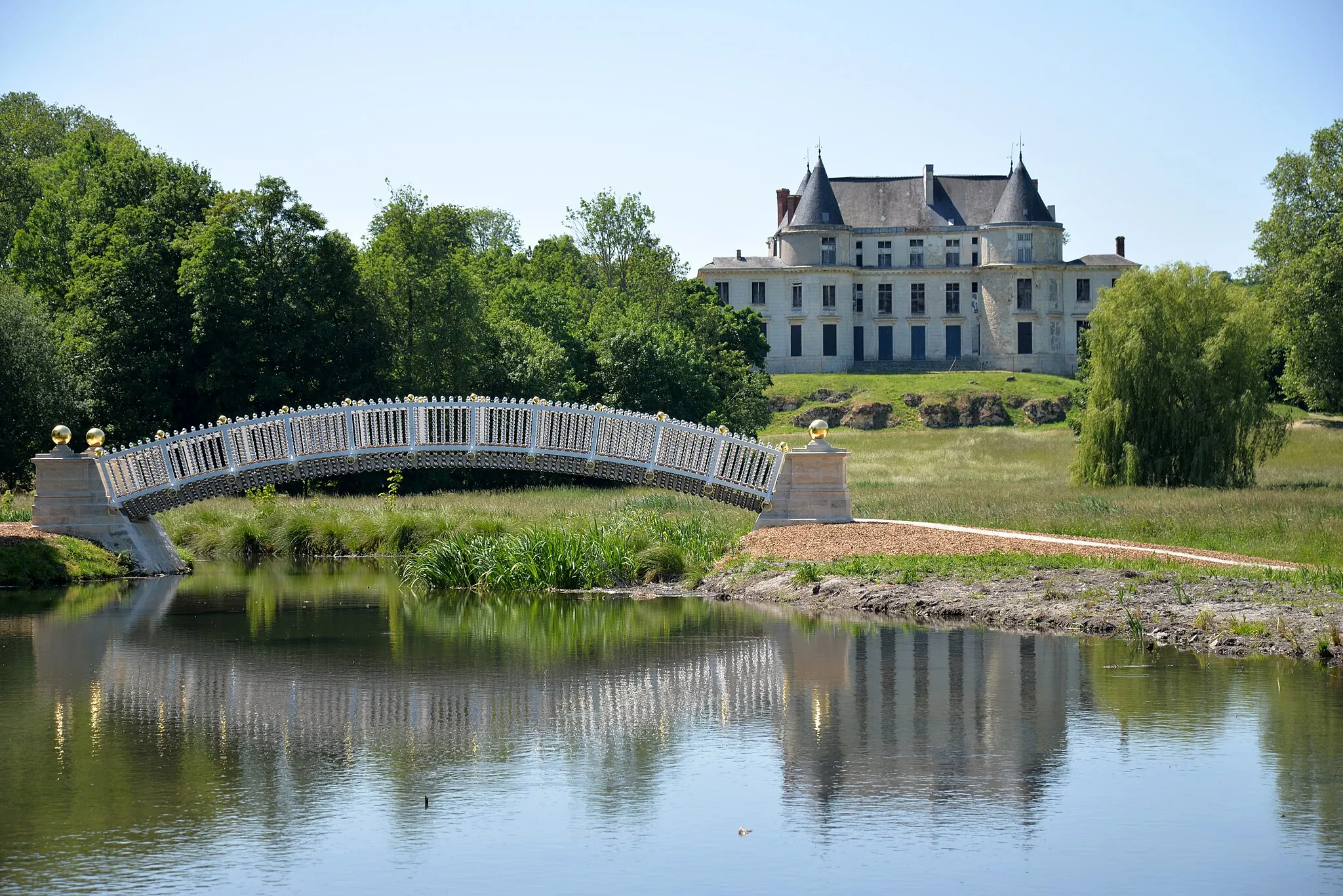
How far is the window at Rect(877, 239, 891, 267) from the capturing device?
349 feet

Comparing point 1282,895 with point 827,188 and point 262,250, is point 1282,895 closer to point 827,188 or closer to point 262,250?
point 262,250

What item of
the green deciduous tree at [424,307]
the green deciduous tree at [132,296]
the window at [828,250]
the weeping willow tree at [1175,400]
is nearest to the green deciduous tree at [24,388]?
the green deciduous tree at [132,296]

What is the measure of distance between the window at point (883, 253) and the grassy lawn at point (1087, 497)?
109 ft

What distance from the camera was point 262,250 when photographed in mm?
47812

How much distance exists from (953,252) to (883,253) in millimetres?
4670

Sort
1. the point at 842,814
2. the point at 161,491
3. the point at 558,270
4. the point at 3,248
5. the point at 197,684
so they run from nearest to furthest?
the point at 842,814 < the point at 197,684 < the point at 161,491 < the point at 3,248 < the point at 558,270

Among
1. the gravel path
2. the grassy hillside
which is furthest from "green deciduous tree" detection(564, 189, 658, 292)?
the gravel path

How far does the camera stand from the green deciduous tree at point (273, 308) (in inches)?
1813

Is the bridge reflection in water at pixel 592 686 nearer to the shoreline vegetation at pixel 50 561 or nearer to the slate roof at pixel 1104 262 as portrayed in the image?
the shoreline vegetation at pixel 50 561

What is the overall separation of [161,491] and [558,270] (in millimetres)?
59109

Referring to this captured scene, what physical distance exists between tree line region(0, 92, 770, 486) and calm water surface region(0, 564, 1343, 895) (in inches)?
1015

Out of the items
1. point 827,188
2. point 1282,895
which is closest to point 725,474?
point 1282,895

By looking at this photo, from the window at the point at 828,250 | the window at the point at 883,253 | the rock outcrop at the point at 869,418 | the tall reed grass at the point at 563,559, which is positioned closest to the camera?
the tall reed grass at the point at 563,559

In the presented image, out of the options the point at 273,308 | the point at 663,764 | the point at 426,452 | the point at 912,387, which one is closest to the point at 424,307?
the point at 273,308
